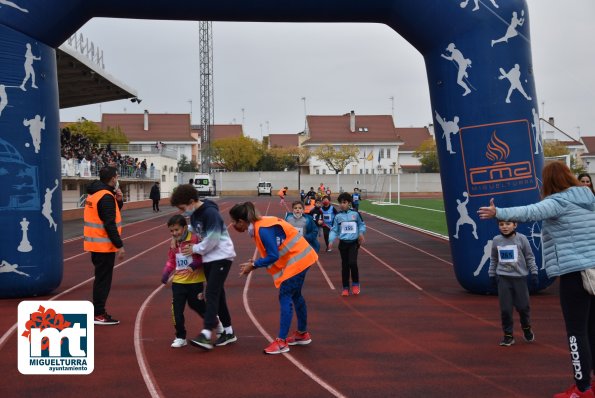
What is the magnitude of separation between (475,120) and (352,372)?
18.1ft

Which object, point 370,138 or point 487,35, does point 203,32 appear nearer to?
point 370,138

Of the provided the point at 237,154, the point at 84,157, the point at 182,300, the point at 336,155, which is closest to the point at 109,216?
the point at 182,300

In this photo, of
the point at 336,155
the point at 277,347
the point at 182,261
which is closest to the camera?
the point at 277,347

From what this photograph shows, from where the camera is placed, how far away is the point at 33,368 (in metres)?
6.24

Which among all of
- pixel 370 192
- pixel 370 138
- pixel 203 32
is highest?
pixel 203 32

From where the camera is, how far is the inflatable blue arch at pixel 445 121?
9852 mm

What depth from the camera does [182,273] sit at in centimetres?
706

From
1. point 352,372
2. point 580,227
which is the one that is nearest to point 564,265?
point 580,227

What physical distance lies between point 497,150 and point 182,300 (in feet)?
18.6

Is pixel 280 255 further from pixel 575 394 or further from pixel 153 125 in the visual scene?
pixel 153 125

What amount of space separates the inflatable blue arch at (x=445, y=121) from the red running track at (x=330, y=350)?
885mm

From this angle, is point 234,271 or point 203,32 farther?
point 203,32

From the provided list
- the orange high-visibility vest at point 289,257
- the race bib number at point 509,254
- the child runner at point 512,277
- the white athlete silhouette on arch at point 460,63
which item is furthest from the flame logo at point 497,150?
the orange high-visibility vest at point 289,257

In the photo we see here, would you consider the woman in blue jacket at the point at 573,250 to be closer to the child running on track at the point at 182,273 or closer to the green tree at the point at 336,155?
the child running on track at the point at 182,273
